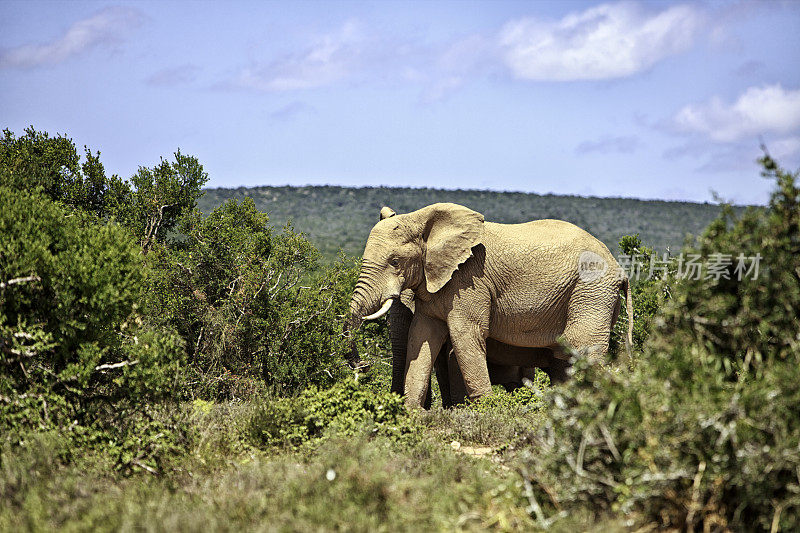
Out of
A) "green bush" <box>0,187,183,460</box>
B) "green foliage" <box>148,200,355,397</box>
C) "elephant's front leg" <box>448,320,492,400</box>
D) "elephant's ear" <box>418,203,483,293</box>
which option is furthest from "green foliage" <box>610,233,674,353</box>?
"green bush" <box>0,187,183,460</box>

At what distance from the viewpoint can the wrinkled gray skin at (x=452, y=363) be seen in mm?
14562

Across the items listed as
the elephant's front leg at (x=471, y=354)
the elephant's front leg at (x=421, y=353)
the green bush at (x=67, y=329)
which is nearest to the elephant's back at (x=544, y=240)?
the elephant's front leg at (x=471, y=354)

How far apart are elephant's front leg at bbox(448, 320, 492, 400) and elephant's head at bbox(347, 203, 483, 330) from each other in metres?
0.82

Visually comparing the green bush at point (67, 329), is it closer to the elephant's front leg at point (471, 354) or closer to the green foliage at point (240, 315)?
the green foliage at point (240, 315)

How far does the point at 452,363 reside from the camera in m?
14.6

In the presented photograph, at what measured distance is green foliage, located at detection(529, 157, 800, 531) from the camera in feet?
21.0

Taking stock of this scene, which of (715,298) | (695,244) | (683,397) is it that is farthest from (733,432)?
(695,244)

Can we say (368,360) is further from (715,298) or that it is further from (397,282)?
(715,298)

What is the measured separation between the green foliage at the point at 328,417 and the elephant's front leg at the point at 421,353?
2399mm

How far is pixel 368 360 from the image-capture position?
17391mm

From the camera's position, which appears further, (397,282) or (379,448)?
(397,282)

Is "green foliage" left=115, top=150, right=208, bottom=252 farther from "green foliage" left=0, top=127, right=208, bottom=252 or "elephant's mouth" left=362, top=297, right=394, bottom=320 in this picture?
"elephant's mouth" left=362, top=297, right=394, bottom=320

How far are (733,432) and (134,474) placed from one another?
6.12 meters

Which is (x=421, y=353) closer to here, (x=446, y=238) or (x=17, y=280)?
(x=446, y=238)
